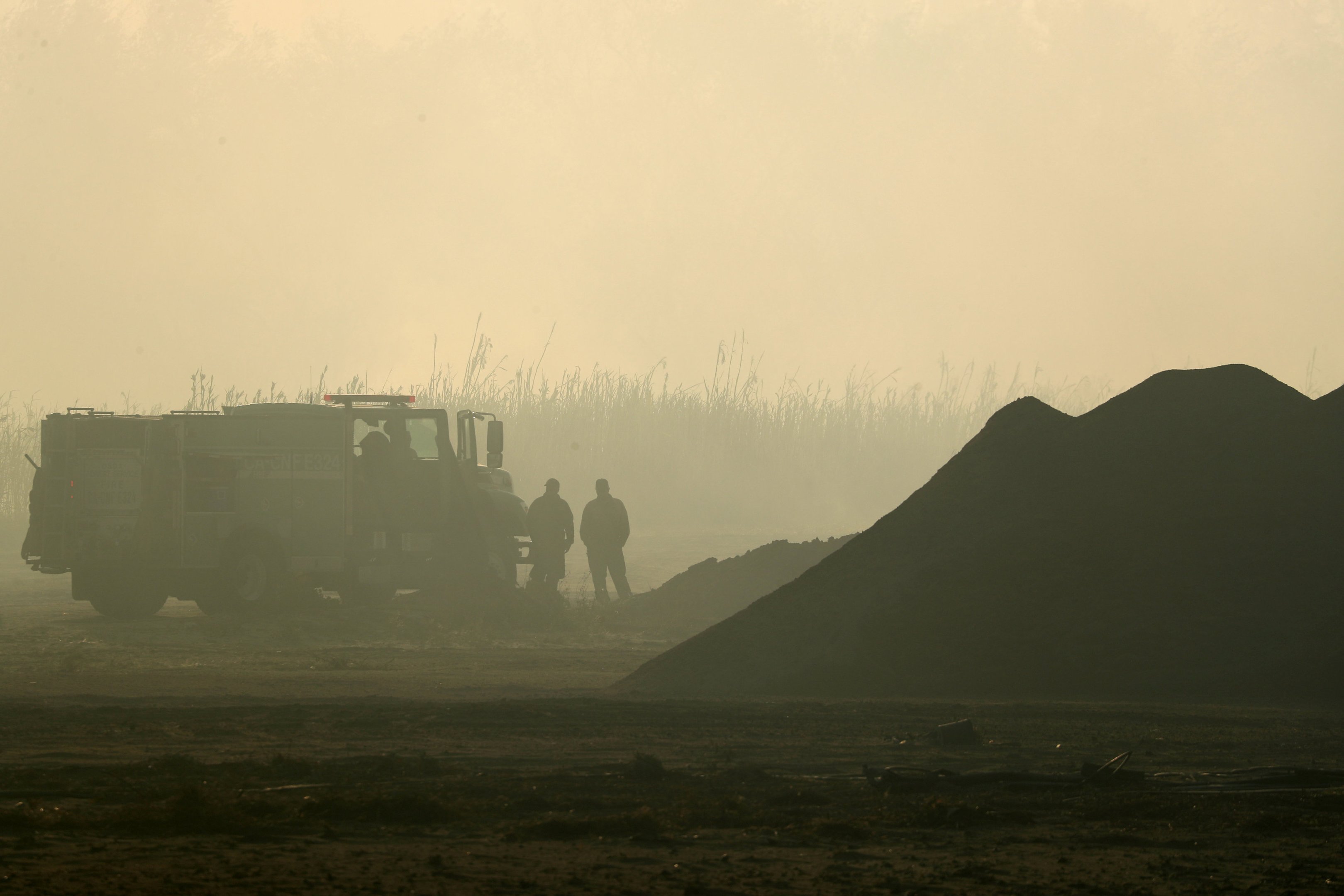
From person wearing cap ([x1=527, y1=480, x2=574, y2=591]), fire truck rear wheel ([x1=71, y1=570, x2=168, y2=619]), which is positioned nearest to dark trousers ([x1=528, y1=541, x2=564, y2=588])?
person wearing cap ([x1=527, y1=480, x2=574, y2=591])

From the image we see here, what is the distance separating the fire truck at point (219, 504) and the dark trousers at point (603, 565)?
13.1 feet

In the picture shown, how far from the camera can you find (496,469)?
2122cm

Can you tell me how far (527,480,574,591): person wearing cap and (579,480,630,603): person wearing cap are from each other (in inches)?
35.6

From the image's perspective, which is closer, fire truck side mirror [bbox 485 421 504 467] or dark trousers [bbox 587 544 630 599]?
fire truck side mirror [bbox 485 421 504 467]

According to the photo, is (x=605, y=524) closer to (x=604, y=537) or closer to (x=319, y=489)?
(x=604, y=537)

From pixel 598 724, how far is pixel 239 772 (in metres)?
2.93

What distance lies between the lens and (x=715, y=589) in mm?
22578

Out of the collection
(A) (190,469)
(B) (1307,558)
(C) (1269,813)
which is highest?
(A) (190,469)

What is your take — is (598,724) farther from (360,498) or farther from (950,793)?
(360,498)

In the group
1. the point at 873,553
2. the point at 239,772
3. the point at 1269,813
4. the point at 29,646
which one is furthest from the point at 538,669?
the point at 1269,813

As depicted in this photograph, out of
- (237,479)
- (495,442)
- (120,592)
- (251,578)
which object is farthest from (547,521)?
(120,592)

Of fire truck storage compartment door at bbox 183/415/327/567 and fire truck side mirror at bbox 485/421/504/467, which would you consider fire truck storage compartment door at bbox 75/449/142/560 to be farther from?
fire truck side mirror at bbox 485/421/504/467

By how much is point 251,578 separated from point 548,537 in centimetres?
433

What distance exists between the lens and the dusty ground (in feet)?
20.0
